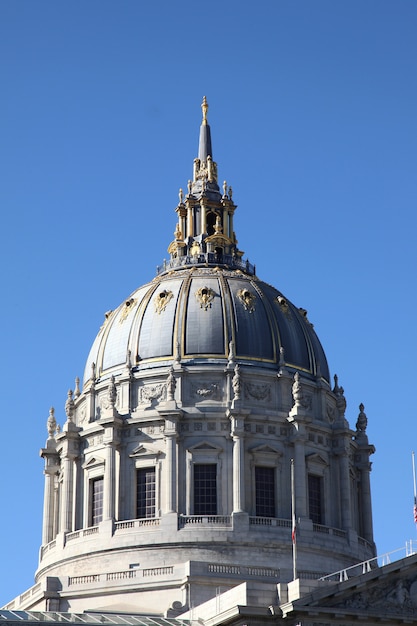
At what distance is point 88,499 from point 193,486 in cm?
846

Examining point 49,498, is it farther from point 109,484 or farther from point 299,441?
point 299,441

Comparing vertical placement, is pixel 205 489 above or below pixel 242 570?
above

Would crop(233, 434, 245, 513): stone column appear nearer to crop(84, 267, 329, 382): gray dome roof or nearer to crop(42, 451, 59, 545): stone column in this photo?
crop(84, 267, 329, 382): gray dome roof

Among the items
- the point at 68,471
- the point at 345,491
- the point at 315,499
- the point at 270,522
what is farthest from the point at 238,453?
the point at 68,471

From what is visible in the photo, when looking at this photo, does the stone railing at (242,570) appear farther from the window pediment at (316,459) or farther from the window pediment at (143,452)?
the window pediment at (143,452)

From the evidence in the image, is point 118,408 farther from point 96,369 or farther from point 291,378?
point 291,378

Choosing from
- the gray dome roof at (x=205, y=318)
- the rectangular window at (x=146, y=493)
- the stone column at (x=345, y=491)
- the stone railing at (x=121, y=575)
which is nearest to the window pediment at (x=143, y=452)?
the rectangular window at (x=146, y=493)

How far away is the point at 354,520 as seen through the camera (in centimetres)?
11619

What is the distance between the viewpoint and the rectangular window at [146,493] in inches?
4375

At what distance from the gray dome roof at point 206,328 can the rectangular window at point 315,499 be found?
27.6 feet

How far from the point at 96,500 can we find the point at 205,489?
8.52 meters

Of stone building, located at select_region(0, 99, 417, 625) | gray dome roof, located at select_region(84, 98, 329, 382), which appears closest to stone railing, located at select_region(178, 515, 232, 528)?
stone building, located at select_region(0, 99, 417, 625)

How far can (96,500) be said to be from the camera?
11412 cm

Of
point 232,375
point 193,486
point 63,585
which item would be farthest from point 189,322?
point 63,585
